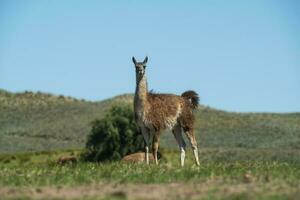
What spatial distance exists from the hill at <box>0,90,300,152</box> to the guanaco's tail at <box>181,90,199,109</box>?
1876 inches

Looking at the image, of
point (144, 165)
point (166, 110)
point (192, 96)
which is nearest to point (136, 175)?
point (144, 165)

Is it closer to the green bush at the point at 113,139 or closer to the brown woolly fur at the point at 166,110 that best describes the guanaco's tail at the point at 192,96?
the brown woolly fur at the point at 166,110

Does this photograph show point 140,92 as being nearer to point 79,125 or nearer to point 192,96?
point 192,96

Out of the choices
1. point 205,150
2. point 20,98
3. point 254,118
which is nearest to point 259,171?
point 205,150

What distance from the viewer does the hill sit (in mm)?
81688

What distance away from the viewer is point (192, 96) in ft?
90.5

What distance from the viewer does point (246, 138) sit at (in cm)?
8725

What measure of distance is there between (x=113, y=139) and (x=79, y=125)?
113 feet

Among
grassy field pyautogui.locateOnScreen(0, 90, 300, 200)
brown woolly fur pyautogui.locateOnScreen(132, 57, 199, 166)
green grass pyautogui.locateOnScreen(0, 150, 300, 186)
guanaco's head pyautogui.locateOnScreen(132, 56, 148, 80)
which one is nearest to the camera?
grassy field pyautogui.locateOnScreen(0, 90, 300, 200)

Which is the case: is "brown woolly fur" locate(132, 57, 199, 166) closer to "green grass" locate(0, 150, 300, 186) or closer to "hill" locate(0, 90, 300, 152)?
"green grass" locate(0, 150, 300, 186)

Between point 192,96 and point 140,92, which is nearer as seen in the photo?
point 140,92

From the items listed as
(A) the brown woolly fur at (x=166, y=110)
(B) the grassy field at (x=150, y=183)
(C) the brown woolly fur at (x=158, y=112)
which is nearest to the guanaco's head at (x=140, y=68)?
(C) the brown woolly fur at (x=158, y=112)

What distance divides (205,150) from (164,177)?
163ft

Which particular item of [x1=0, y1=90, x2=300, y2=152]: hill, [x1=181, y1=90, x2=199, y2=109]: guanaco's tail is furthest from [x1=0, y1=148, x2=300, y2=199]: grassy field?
[x1=0, y1=90, x2=300, y2=152]: hill
